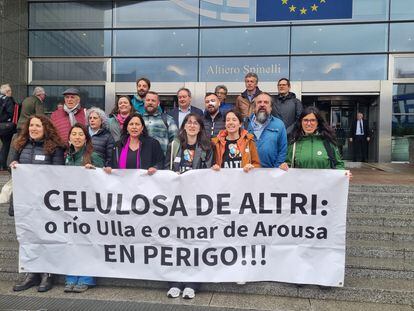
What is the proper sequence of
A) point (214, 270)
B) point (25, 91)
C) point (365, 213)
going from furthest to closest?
point (25, 91), point (365, 213), point (214, 270)

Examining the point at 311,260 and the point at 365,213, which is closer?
the point at 311,260

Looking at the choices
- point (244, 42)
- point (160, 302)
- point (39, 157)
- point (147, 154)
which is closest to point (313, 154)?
point (147, 154)

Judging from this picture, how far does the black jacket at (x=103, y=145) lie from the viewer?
4.49 meters

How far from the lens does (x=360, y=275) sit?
4.36 metres

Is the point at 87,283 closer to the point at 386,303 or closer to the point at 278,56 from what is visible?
the point at 386,303

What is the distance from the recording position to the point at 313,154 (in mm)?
4234

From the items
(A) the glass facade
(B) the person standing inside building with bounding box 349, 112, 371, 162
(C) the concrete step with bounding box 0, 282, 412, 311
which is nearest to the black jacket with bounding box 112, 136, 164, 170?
(C) the concrete step with bounding box 0, 282, 412, 311

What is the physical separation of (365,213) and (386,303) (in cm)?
186

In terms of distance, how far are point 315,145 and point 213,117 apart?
56.3 inches

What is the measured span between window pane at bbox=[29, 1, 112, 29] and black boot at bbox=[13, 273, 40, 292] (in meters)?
10.5

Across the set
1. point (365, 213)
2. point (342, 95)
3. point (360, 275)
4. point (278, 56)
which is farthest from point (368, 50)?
point (360, 275)

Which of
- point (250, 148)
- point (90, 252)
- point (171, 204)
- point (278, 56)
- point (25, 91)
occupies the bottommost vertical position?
point (90, 252)

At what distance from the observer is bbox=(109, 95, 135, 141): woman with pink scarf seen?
4953mm

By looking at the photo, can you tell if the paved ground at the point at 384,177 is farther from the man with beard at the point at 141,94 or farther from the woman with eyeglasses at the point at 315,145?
the man with beard at the point at 141,94
